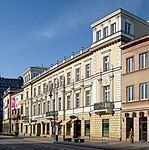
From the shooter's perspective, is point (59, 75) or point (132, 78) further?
point (59, 75)

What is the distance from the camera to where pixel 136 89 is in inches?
1854

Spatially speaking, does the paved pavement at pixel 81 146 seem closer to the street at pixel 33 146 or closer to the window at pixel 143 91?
the street at pixel 33 146

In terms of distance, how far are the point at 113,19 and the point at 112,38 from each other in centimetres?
263

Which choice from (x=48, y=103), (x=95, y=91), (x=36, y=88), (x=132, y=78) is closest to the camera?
(x=132, y=78)

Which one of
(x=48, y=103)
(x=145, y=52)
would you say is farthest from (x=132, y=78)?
(x=48, y=103)

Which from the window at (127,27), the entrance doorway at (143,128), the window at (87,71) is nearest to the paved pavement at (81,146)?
the entrance doorway at (143,128)

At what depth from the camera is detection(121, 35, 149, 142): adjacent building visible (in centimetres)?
4569

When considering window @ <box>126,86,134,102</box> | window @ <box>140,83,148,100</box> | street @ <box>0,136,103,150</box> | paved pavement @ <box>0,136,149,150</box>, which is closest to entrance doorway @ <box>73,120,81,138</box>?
street @ <box>0,136,103,150</box>

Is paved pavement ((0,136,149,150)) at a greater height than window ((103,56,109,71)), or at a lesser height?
lesser

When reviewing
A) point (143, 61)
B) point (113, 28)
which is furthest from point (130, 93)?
point (113, 28)

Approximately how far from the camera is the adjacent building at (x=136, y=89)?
150 feet

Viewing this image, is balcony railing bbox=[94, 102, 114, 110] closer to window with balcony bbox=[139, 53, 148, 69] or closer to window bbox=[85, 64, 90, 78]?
window bbox=[85, 64, 90, 78]

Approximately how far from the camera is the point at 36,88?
90.6m

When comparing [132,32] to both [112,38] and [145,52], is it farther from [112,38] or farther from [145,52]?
[145,52]
